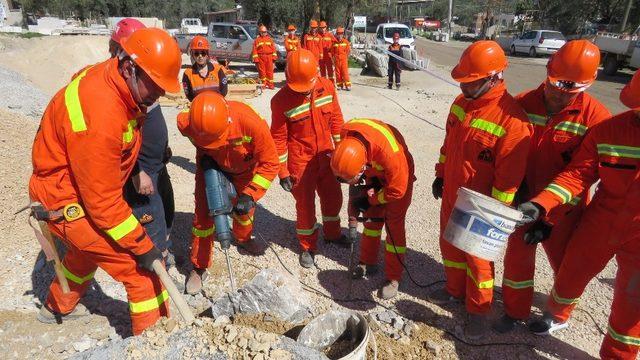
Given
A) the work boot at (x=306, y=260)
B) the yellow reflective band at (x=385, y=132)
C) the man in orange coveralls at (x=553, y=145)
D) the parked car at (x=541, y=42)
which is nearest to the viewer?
the man in orange coveralls at (x=553, y=145)

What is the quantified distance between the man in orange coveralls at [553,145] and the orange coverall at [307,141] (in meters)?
1.68

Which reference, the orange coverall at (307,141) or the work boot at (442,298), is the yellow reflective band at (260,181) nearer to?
the orange coverall at (307,141)

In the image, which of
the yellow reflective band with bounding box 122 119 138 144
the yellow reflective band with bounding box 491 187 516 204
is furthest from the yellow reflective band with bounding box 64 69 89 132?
the yellow reflective band with bounding box 491 187 516 204

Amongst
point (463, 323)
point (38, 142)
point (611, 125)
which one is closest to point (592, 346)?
point (463, 323)

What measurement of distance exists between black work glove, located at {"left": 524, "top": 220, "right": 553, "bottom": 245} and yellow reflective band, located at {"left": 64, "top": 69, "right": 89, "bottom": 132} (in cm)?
280

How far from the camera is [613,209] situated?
2.58m

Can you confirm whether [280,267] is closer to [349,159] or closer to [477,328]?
[349,159]

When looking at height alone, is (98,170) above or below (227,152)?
above

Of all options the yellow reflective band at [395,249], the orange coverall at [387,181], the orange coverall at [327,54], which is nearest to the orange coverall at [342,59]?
the orange coverall at [327,54]

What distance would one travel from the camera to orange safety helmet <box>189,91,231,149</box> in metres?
2.82

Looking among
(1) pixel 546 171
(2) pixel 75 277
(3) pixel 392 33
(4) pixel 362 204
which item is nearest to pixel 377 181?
(4) pixel 362 204

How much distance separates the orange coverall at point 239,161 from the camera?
128 inches

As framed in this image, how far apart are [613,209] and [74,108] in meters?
3.18

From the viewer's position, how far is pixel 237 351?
6.97ft
